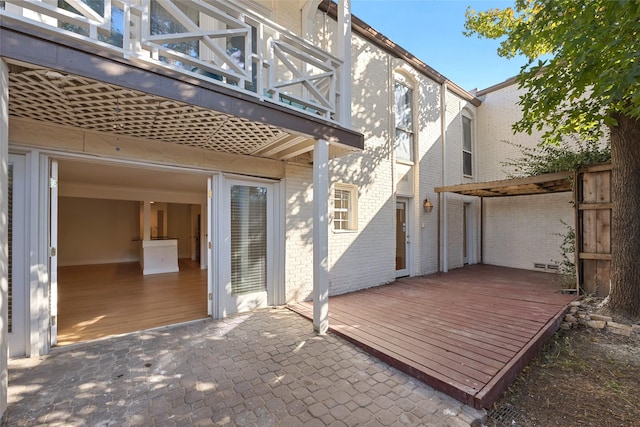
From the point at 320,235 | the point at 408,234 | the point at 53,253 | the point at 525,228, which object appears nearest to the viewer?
the point at 53,253

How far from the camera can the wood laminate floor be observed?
4051mm

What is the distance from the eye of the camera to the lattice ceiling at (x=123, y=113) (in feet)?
8.04

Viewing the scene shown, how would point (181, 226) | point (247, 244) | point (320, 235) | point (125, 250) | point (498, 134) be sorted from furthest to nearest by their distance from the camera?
point (181, 226) < point (125, 250) < point (498, 134) < point (247, 244) < point (320, 235)

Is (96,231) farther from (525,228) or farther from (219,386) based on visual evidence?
(525,228)

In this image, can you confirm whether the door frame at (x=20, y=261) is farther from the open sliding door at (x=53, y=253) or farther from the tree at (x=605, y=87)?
the tree at (x=605, y=87)

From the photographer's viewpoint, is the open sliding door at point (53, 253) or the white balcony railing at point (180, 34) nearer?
the white balcony railing at point (180, 34)

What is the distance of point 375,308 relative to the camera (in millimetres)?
4887

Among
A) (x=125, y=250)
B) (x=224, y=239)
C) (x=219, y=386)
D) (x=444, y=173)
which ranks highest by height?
(x=444, y=173)

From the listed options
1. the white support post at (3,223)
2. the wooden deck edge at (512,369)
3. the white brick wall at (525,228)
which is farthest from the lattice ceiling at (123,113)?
the white brick wall at (525,228)

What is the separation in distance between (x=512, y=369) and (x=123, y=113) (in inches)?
199

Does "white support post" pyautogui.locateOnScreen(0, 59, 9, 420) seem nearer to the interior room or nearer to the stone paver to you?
the stone paver

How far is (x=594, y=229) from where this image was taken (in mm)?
5258

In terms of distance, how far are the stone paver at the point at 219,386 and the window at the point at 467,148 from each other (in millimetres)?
8746

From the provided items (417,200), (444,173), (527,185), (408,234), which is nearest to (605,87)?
(527,185)
